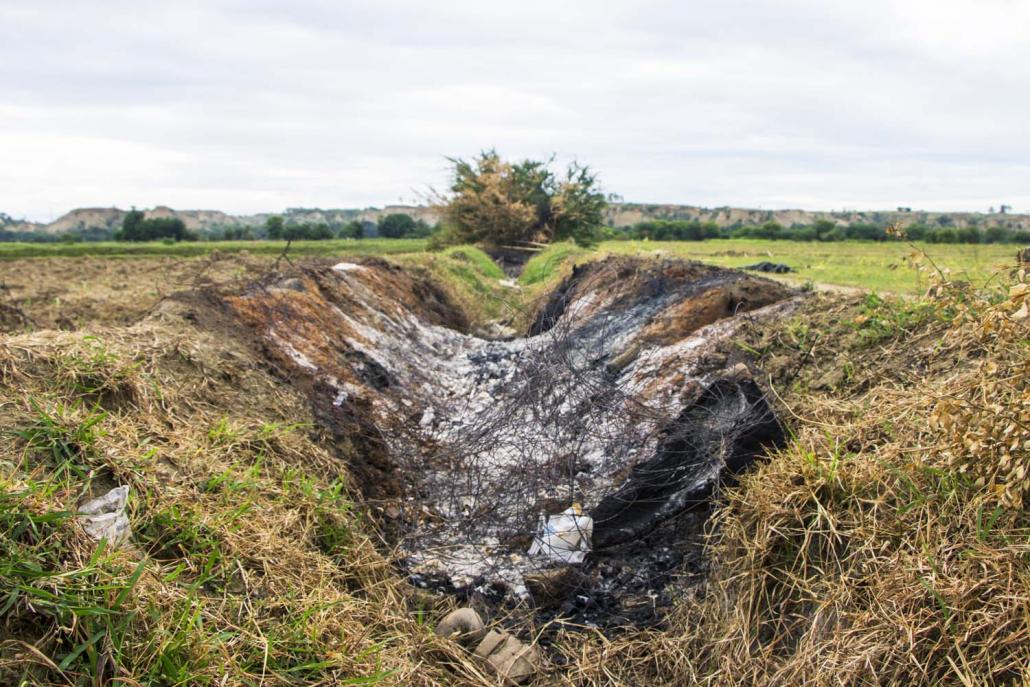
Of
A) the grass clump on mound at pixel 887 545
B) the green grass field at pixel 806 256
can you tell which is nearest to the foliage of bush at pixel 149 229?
the green grass field at pixel 806 256

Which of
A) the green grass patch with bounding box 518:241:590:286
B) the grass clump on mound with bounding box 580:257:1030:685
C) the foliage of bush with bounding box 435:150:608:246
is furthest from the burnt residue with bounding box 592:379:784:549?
the foliage of bush with bounding box 435:150:608:246

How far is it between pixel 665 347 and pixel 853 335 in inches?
73.6

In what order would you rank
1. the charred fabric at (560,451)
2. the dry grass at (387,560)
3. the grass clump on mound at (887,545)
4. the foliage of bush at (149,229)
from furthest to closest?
the foliage of bush at (149,229) → the charred fabric at (560,451) → the grass clump on mound at (887,545) → the dry grass at (387,560)

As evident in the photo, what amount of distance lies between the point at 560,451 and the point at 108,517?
262 centimetres

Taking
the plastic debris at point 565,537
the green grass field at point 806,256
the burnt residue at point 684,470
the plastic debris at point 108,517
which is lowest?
the plastic debris at point 565,537

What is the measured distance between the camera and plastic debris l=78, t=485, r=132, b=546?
107 inches

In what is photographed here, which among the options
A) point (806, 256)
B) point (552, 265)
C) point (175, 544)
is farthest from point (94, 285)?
point (806, 256)

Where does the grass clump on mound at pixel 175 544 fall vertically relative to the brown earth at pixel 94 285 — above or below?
below

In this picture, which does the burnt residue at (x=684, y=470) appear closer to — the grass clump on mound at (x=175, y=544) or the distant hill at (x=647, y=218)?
the grass clump on mound at (x=175, y=544)

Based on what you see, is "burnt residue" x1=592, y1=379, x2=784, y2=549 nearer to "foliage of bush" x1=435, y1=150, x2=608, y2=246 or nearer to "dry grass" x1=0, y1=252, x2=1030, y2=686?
"dry grass" x1=0, y1=252, x2=1030, y2=686

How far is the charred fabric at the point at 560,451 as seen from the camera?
4094 mm

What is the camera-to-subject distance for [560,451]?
4691 millimetres

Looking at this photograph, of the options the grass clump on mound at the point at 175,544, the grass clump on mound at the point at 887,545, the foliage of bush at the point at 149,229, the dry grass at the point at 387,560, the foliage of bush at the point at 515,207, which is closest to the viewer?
the grass clump on mound at the point at 175,544

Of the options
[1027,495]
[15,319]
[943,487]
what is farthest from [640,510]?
[15,319]
